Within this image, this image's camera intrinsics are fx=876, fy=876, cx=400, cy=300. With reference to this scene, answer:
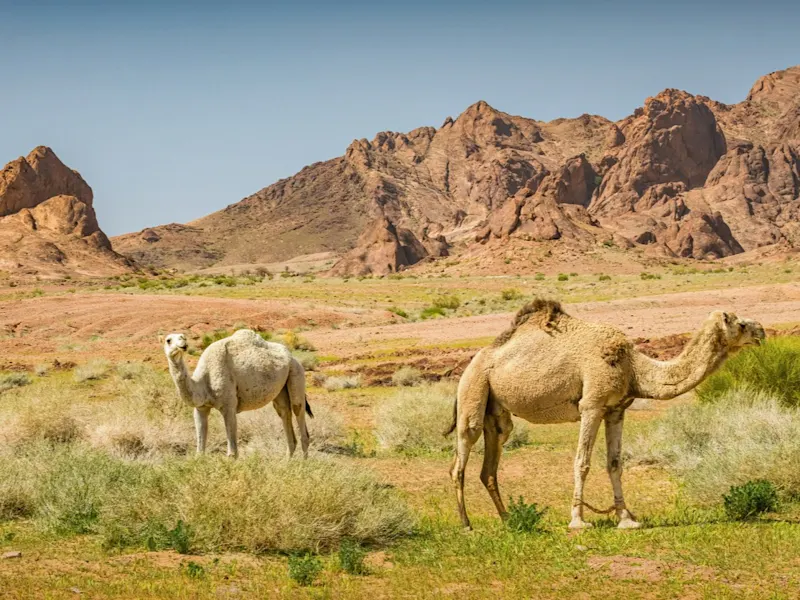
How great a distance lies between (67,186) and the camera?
394ft

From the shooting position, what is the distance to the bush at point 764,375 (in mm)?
15609

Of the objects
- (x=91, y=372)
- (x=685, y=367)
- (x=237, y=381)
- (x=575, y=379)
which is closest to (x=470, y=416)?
(x=575, y=379)

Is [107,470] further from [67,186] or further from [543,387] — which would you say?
[67,186]

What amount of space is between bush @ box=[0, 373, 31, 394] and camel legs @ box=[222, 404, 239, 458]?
1655cm

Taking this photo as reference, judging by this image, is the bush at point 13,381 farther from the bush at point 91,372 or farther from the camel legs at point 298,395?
the camel legs at point 298,395

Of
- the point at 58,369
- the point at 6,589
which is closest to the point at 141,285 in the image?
the point at 58,369

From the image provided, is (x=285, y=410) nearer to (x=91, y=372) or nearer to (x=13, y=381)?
(x=91, y=372)

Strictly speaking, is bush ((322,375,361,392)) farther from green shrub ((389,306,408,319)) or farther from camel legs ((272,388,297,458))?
green shrub ((389,306,408,319))

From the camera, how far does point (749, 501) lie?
918 cm

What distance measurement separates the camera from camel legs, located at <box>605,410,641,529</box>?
905 centimetres

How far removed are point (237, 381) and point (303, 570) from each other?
4.84 meters

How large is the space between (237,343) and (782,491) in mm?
6993

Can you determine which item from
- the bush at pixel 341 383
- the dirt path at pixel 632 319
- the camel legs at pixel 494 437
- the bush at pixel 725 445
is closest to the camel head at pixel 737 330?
the bush at pixel 725 445

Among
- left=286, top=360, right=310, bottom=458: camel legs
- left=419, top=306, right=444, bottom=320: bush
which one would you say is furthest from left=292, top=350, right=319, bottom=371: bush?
left=419, top=306, right=444, bottom=320: bush
